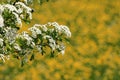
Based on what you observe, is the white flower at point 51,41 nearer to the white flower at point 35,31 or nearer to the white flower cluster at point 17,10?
the white flower at point 35,31

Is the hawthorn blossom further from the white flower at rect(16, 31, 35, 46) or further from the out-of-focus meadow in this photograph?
the out-of-focus meadow

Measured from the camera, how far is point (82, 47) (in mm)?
14234

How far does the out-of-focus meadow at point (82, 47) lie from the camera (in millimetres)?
12602

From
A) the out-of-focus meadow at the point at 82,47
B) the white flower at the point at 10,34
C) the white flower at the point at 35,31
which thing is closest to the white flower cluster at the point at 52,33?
the white flower at the point at 35,31

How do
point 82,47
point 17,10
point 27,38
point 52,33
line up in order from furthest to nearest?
1. point 82,47
2. point 52,33
3. point 27,38
4. point 17,10

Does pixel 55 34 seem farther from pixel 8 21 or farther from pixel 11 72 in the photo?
pixel 11 72

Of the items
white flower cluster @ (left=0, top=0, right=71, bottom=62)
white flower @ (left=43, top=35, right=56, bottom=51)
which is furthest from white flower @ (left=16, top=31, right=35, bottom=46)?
white flower @ (left=43, top=35, right=56, bottom=51)

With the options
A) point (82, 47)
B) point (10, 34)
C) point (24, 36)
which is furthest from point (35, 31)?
point (82, 47)

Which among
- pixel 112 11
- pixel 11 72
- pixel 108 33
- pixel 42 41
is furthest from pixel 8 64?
pixel 42 41

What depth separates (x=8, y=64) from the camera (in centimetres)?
1310

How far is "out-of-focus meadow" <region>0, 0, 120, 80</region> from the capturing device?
12.6 meters

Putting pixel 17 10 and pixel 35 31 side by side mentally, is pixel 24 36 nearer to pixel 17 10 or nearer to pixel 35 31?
pixel 35 31

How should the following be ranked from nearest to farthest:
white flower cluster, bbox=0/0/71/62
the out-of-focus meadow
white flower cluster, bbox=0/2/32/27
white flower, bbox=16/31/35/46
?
white flower cluster, bbox=0/2/32/27
white flower cluster, bbox=0/0/71/62
white flower, bbox=16/31/35/46
the out-of-focus meadow

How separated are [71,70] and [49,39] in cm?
679
